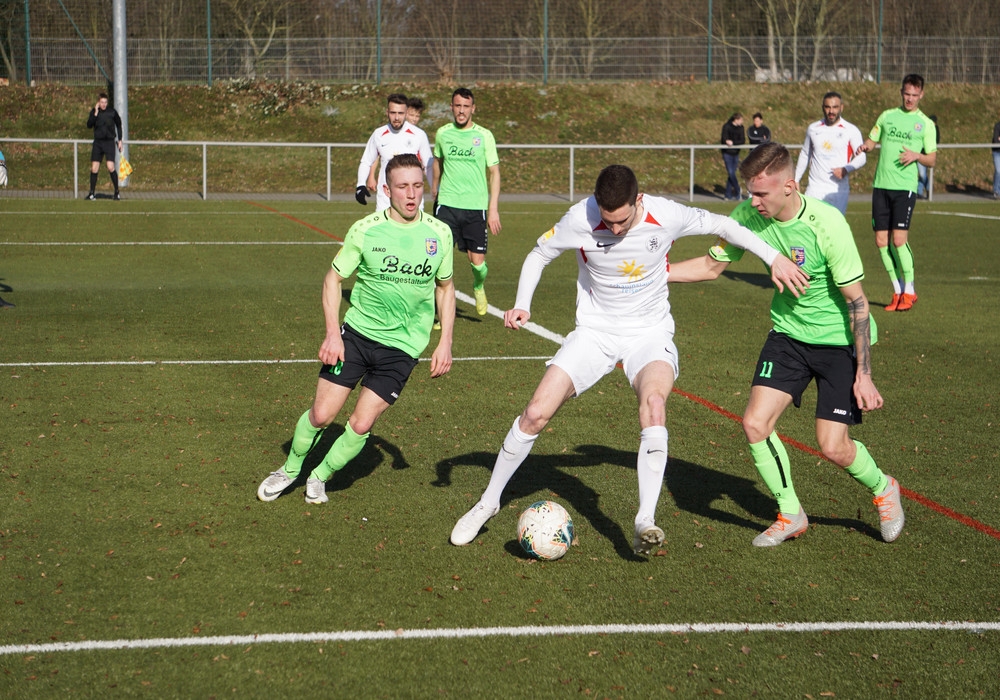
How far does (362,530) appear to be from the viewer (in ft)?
18.8

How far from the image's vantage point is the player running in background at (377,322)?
5.90 m

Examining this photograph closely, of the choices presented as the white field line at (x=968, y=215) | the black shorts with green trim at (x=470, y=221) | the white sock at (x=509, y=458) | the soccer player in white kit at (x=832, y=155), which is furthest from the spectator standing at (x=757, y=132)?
the white sock at (x=509, y=458)

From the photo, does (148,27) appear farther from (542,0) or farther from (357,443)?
(357,443)

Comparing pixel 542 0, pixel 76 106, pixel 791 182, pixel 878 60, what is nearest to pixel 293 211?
pixel 76 106

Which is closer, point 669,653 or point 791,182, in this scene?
point 669,653

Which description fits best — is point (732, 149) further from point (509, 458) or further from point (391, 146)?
point (509, 458)

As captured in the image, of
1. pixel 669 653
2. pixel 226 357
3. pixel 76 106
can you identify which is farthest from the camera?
pixel 76 106

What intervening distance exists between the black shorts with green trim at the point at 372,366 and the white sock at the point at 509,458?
31.4 inches

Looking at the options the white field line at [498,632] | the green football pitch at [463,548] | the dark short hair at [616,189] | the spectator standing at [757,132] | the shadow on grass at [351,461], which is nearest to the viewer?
the green football pitch at [463,548]

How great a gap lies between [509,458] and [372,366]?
1.05 meters

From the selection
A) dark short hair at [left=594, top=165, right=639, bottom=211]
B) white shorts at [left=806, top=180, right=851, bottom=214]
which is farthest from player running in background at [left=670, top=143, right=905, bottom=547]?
white shorts at [left=806, top=180, right=851, bottom=214]

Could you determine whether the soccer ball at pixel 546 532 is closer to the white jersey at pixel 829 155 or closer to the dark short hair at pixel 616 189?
the dark short hair at pixel 616 189

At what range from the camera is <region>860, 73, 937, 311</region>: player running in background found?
12718 mm

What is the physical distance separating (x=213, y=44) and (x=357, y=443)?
34039 mm
